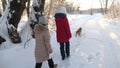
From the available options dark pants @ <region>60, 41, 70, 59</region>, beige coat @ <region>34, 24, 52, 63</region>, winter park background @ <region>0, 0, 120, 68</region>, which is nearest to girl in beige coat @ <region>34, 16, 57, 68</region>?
beige coat @ <region>34, 24, 52, 63</region>

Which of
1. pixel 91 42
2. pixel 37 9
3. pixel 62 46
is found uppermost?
pixel 37 9

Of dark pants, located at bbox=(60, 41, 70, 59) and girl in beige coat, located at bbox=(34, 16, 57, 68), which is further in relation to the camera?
dark pants, located at bbox=(60, 41, 70, 59)

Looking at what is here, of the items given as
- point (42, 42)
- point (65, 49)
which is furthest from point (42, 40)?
point (65, 49)

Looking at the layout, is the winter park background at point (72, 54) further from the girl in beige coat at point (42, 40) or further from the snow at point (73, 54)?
the girl in beige coat at point (42, 40)

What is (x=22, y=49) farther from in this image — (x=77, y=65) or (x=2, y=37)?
(x=77, y=65)

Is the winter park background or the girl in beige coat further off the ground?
the girl in beige coat

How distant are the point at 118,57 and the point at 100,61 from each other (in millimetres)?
972

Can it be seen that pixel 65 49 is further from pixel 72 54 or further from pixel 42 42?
pixel 42 42

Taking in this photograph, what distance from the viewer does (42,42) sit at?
24.4 feet

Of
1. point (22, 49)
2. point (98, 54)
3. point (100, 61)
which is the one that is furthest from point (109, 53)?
point (22, 49)

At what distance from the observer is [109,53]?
33.7ft

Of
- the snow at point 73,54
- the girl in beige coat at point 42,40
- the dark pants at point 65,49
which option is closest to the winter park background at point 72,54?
the snow at point 73,54

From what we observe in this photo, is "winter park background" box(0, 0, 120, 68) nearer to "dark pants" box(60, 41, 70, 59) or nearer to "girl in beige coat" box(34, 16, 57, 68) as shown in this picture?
"dark pants" box(60, 41, 70, 59)

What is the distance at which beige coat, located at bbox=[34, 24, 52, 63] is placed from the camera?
24.1ft
